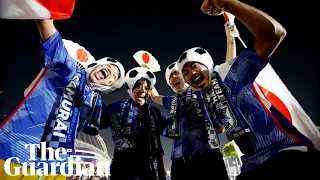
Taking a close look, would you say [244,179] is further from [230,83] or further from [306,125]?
[306,125]

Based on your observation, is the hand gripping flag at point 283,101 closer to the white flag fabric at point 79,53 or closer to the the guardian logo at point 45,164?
the the guardian logo at point 45,164

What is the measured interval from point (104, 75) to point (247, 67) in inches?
83.6

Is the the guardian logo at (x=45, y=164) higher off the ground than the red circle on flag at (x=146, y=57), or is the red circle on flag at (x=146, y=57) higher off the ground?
the red circle on flag at (x=146, y=57)

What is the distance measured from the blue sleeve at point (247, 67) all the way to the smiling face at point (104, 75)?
74.6 inches

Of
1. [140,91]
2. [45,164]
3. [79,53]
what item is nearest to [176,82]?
[140,91]

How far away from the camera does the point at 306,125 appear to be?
10.3 feet

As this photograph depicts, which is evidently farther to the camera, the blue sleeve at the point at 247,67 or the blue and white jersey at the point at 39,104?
the blue and white jersey at the point at 39,104

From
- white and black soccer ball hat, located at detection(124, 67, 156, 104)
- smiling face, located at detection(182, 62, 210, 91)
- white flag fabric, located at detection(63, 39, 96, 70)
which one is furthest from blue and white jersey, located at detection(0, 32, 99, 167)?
smiling face, located at detection(182, 62, 210, 91)

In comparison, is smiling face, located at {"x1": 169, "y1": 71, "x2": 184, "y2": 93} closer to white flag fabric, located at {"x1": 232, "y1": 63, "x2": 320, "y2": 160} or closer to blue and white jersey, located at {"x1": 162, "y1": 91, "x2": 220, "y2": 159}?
blue and white jersey, located at {"x1": 162, "y1": 91, "x2": 220, "y2": 159}

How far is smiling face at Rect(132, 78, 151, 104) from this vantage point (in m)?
4.07

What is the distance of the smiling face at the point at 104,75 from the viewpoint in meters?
3.62

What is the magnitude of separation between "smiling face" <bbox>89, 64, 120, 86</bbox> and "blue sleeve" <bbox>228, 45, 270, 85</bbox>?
6.21ft

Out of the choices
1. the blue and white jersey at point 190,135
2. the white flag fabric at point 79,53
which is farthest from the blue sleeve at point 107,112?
the blue and white jersey at point 190,135

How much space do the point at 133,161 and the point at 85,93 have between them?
1.11m
